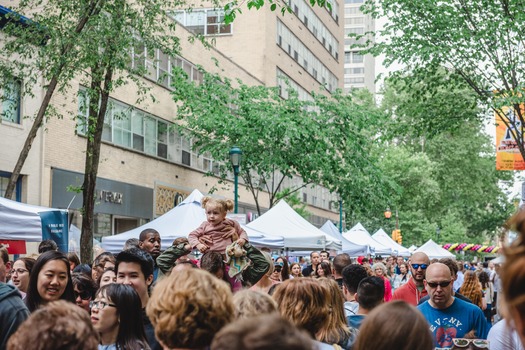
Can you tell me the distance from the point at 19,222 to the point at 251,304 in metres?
8.54

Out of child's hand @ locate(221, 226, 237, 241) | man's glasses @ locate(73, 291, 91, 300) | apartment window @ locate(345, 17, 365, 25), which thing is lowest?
man's glasses @ locate(73, 291, 91, 300)

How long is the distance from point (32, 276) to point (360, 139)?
86.3 feet

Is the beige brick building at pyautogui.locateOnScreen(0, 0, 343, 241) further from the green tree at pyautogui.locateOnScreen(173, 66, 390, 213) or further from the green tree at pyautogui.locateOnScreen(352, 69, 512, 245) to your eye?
the green tree at pyautogui.locateOnScreen(352, 69, 512, 245)

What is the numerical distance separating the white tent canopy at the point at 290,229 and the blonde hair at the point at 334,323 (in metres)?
13.2

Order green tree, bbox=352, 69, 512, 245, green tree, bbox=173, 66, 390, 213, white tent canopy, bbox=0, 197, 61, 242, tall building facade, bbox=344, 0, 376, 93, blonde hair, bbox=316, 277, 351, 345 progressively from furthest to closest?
1. tall building facade, bbox=344, 0, 376, 93
2. green tree, bbox=352, 69, 512, 245
3. green tree, bbox=173, 66, 390, 213
4. white tent canopy, bbox=0, 197, 61, 242
5. blonde hair, bbox=316, 277, 351, 345

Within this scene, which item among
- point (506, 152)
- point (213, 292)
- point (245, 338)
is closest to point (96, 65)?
point (506, 152)

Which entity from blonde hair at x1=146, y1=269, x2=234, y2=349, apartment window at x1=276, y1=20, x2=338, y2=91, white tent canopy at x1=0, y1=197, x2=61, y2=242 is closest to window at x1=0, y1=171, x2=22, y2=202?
white tent canopy at x1=0, y1=197, x2=61, y2=242

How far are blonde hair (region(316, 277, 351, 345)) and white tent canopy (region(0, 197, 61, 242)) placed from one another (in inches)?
291

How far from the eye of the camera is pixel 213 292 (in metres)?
3.50

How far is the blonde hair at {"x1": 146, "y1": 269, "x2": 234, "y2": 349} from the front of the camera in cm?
338

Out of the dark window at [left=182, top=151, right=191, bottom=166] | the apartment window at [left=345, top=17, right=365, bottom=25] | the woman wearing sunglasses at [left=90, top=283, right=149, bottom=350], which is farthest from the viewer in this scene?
the apartment window at [left=345, top=17, right=365, bottom=25]

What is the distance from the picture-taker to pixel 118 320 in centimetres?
519

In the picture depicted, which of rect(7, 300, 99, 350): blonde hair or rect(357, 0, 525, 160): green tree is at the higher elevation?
rect(357, 0, 525, 160): green tree

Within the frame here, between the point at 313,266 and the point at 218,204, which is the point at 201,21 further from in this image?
the point at 218,204
